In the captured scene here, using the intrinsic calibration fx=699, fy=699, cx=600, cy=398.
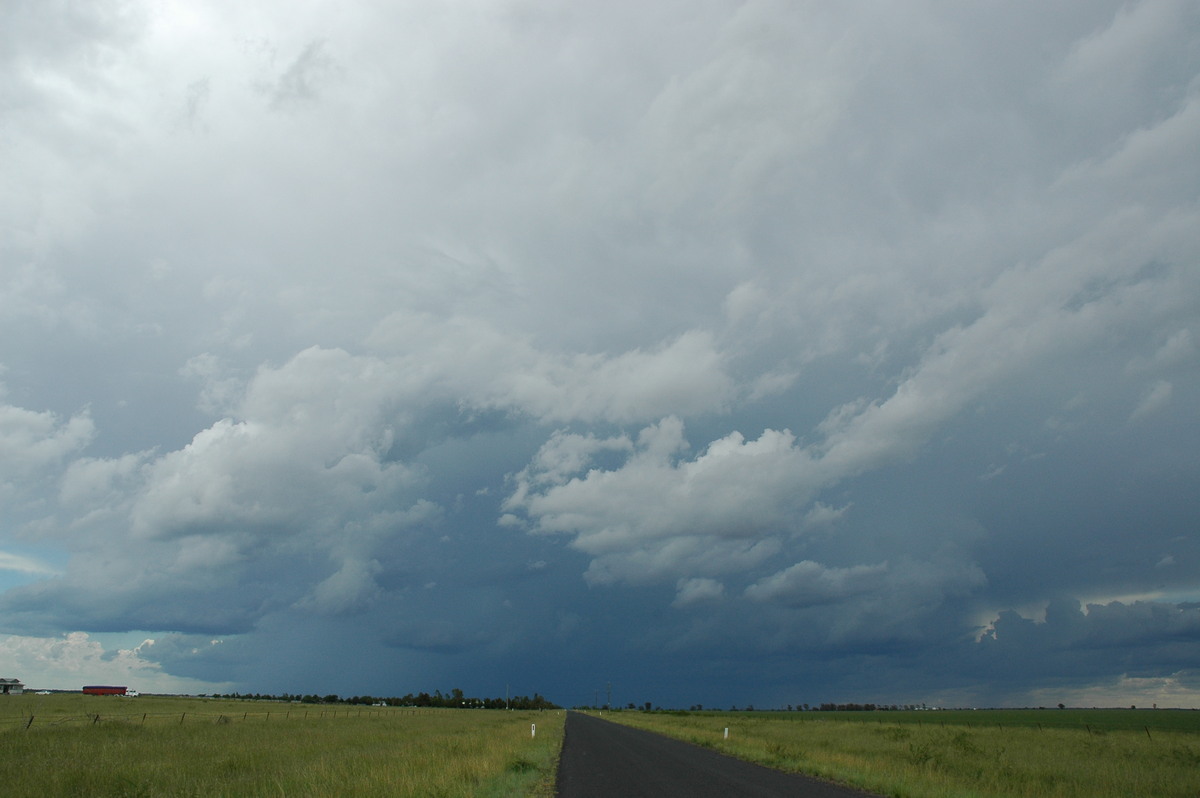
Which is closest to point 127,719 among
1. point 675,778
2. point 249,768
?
point 249,768

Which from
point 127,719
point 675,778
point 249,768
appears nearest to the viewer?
point 675,778

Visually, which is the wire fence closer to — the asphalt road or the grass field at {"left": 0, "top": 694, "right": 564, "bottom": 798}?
the grass field at {"left": 0, "top": 694, "right": 564, "bottom": 798}

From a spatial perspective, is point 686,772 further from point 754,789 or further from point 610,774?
point 754,789

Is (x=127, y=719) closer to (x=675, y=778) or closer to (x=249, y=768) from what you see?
(x=249, y=768)

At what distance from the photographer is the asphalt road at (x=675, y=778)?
1742cm

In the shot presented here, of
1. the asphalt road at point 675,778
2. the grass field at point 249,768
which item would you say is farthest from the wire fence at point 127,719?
the asphalt road at point 675,778

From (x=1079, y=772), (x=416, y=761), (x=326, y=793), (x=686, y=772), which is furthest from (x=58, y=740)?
(x=1079, y=772)

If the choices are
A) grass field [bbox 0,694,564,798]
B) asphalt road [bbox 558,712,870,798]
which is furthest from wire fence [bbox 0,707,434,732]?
asphalt road [bbox 558,712,870,798]

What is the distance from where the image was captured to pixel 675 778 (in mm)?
20688

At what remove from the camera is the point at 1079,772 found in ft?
83.9

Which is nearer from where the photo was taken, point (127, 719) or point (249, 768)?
point (249, 768)

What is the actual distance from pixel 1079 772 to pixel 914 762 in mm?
5802

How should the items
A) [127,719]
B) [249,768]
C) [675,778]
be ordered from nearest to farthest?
1. [675,778]
2. [249,768]
3. [127,719]

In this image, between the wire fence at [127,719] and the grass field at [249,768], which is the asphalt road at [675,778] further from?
the wire fence at [127,719]
